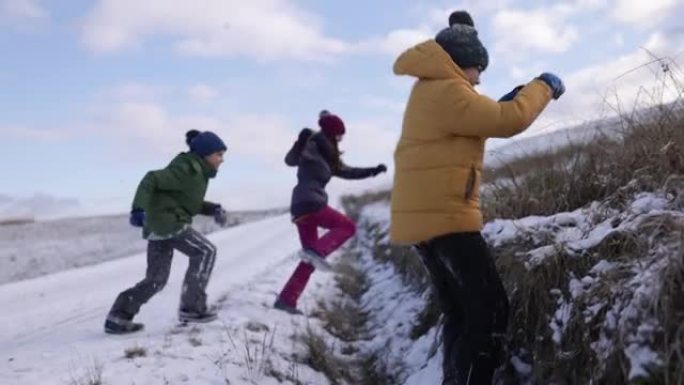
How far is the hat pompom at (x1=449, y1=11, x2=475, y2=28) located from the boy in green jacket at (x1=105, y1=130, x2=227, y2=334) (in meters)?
Answer: 3.29

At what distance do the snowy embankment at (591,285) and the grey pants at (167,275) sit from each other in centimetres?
225

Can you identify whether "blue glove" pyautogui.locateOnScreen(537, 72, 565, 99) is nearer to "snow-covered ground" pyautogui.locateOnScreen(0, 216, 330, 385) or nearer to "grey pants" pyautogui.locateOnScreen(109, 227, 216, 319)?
"snow-covered ground" pyautogui.locateOnScreen(0, 216, 330, 385)

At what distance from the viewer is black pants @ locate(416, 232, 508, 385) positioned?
12.7ft

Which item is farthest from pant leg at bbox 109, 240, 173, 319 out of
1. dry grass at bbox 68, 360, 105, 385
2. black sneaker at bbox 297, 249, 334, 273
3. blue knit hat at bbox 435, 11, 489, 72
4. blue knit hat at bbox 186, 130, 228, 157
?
blue knit hat at bbox 435, 11, 489, 72

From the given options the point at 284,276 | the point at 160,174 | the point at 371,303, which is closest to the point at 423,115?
the point at 160,174

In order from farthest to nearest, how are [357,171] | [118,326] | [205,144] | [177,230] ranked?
1. [357,171]
2. [205,144]
3. [177,230]
4. [118,326]

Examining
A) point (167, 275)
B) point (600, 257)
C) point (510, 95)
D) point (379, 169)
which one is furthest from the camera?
point (379, 169)

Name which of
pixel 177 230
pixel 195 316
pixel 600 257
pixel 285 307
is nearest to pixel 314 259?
pixel 285 307

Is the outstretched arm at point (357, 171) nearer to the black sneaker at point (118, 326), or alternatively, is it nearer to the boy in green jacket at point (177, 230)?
the boy in green jacket at point (177, 230)

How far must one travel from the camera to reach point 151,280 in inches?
263

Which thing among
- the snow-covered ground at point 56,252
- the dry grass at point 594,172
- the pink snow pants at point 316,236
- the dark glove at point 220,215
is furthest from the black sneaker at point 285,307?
the snow-covered ground at point 56,252

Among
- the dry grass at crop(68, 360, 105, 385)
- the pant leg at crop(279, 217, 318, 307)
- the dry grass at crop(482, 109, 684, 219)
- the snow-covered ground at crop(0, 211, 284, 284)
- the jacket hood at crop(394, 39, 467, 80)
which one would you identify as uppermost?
the jacket hood at crop(394, 39, 467, 80)

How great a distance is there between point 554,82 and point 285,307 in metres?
4.33

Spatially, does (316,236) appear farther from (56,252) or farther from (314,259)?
(56,252)
